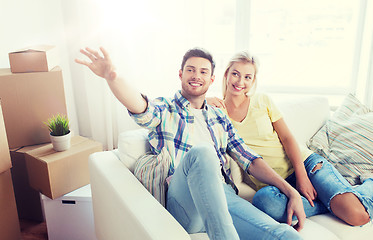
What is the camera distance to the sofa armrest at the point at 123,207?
0.95 meters

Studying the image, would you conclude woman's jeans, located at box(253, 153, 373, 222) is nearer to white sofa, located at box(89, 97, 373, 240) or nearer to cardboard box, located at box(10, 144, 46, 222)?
white sofa, located at box(89, 97, 373, 240)

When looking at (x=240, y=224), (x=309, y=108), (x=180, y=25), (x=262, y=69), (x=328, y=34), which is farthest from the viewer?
(x=262, y=69)

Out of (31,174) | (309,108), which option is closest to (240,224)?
(309,108)

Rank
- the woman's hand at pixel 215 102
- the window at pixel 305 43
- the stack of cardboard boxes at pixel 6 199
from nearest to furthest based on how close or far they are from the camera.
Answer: the stack of cardboard boxes at pixel 6 199
the woman's hand at pixel 215 102
the window at pixel 305 43

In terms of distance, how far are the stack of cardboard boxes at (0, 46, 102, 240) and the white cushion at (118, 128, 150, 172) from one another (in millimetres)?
422

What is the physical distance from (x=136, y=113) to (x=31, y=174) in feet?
2.81

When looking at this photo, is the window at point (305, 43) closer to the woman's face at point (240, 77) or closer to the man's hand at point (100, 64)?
the woman's face at point (240, 77)

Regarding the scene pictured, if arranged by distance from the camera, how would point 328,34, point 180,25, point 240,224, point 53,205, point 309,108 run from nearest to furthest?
point 240,224
point 53,205
point 309,108
point 180,25
point 328,34

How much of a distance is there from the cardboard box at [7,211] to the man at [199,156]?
76cm

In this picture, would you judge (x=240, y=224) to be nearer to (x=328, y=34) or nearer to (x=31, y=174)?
(x=31, y=174)

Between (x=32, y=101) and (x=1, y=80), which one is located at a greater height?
(x=1, y=80)

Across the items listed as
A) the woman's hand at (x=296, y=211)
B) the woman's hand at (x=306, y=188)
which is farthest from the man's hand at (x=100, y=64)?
the woman's hand at (x=306, y=188)

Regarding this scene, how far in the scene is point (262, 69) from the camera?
2750 mm

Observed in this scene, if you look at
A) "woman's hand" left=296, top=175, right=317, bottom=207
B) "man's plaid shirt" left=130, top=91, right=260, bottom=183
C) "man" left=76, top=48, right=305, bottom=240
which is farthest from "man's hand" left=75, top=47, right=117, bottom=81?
"woman's hand" left=296, top=175, right=317, bottom=207
